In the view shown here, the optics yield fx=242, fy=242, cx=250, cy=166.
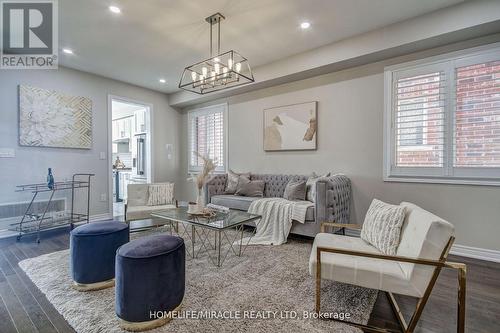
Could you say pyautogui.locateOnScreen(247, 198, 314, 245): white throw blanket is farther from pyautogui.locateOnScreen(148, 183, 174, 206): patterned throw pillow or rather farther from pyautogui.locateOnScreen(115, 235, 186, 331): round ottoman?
pyautogui.locateOnScreen(115, 235, 186, 331): round ottoman

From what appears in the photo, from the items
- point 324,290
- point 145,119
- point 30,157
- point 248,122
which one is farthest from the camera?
point 145,119

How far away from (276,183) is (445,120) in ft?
8.39

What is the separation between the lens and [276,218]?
11.4ft

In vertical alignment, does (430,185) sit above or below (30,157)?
below

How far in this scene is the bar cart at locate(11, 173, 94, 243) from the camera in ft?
12.2

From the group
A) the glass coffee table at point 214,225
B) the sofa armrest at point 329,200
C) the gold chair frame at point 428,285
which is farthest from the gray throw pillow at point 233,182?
the gold chair frame at point 428,285

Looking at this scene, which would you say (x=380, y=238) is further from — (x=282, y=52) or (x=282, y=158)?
(x=282, y=52)

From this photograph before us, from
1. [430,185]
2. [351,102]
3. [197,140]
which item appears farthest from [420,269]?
[197,140]

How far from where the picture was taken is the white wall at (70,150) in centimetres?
375

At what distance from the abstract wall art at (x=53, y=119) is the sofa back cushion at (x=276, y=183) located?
3.47m

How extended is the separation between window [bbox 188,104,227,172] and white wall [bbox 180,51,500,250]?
75 cm

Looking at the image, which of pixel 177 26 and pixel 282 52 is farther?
pixel 282 52

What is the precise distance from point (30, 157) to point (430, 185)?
6.01 meters

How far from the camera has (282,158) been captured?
4.54m
